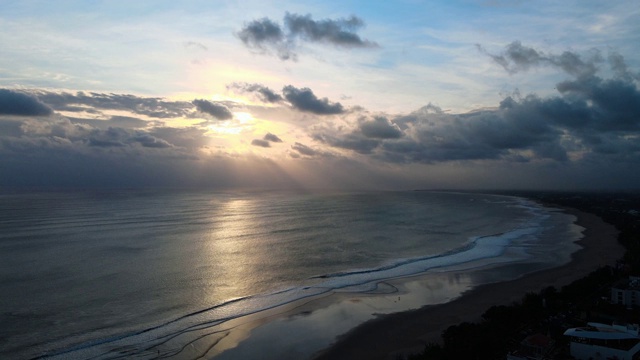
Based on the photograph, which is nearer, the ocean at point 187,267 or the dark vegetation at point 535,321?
the dark vegetation at point 535,321

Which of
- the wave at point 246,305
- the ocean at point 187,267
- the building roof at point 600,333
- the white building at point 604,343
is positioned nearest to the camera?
the white building at point 604,343

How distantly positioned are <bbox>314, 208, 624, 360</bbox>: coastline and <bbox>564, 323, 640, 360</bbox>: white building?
652 centimetres

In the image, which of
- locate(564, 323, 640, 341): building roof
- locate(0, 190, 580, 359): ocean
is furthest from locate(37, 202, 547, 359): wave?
locate(564, 323, 640, 341): building roof

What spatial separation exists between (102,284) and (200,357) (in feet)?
54.4

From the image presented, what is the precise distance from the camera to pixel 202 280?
3544cm

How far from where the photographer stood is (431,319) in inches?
1053

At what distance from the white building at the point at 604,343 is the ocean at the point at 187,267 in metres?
15.9

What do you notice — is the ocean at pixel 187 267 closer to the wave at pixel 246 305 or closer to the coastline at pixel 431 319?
the wave at pixel 246 305

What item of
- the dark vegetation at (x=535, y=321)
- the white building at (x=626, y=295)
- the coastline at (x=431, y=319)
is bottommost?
the coastline at (x=431, y=319)

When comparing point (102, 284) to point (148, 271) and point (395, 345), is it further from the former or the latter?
point (395, 345)

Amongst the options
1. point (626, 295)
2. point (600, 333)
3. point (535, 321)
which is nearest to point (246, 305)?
point (535, 321)

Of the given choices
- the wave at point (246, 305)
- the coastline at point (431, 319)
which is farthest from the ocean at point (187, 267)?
the coastline at point (431, 319)

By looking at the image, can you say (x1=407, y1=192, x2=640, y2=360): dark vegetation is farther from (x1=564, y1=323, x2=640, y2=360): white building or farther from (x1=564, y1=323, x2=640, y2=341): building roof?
(x1=564, y1=323, x2=640, y2=341): building roof

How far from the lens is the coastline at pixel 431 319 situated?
22.2 metres
